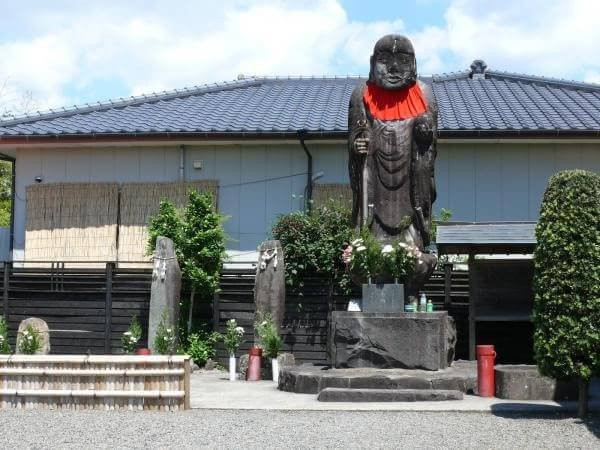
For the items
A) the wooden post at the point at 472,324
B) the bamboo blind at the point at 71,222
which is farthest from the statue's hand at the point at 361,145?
the bamboo blind at the point at 71,222

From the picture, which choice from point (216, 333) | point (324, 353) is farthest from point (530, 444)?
point (216, 333)

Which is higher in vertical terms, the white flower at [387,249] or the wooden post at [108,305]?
the white flower at [387,249]

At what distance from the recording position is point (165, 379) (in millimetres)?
11414

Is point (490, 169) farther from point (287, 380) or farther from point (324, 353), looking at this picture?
point (287, 380)

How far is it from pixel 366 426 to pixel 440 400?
6.93 feet

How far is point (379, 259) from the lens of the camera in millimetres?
13922

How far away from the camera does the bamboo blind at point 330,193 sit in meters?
19.6

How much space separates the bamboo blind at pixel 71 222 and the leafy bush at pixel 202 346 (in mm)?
3465

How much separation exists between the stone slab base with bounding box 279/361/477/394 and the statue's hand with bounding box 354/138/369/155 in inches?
128

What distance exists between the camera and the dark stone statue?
1451 centimetres

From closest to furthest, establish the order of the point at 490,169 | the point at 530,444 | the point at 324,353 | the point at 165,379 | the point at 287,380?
the point at 530,444, the point at 165,379, the point at 287,380, the point at 324,353, the point at 490,169

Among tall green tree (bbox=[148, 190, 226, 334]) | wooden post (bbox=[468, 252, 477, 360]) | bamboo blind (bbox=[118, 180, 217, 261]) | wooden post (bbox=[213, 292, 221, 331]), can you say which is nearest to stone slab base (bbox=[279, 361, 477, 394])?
wooden post (bbox=[468, 252, 477, 360])

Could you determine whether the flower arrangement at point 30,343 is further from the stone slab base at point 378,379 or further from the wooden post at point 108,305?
the stone slab base at point 378,379

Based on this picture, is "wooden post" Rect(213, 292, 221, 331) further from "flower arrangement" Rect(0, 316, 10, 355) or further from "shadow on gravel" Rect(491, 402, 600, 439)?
"shadow on gravel" Rect(491, 402, 600, 439)
